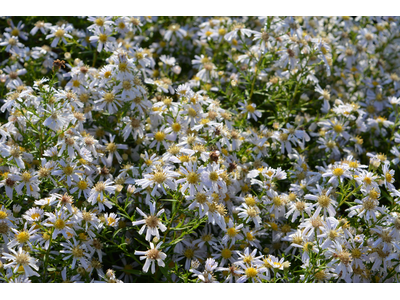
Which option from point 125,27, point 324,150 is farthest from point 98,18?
point 324,150

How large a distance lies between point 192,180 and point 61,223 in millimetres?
850

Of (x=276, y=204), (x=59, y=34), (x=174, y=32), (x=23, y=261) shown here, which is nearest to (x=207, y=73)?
(x=174, y=32)

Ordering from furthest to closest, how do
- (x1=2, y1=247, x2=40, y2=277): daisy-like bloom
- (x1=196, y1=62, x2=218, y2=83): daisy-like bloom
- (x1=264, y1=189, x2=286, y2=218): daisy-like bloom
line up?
1. (x1=196, y1=62, x2=218, y2=83): daisy-like bloom
2. (x1=264, y1=189, x2=286, y2=218): daisy-like bloom
3. (x1=2, y1=247, x2=40, y2=277): daisy-like bloom

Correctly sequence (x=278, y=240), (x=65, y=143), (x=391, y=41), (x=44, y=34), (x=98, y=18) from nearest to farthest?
(x=65, y=143) → (x=278, y=240) → (x=98, y=18) → (x=44, y=34) → (x=391, y=41)

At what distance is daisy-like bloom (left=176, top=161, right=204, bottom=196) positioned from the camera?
2471mm

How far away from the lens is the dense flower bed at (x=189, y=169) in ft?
8.52

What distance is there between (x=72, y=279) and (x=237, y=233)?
114 cm

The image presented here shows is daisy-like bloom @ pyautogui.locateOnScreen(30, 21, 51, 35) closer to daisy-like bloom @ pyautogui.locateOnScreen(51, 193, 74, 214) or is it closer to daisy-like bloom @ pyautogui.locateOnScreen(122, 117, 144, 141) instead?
daisy-like bloom @ pyautogui.locateOnScreen(122, 117, 144, 141)

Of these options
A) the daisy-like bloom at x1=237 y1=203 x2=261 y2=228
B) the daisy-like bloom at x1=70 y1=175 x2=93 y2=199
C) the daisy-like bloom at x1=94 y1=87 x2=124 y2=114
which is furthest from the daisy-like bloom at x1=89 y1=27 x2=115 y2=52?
the daisy-like bloom at x1=237 y1=203 x2=261 y2=228

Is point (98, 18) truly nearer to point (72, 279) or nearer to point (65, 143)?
point (65, 143)

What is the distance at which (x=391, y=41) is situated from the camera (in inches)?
184

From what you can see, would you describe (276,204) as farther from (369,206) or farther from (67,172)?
(67,172)

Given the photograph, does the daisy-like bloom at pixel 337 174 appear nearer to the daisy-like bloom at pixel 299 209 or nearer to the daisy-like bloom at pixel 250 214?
the daisy-like bloom at pixel 299 209

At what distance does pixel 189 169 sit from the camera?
2520 millimetres
